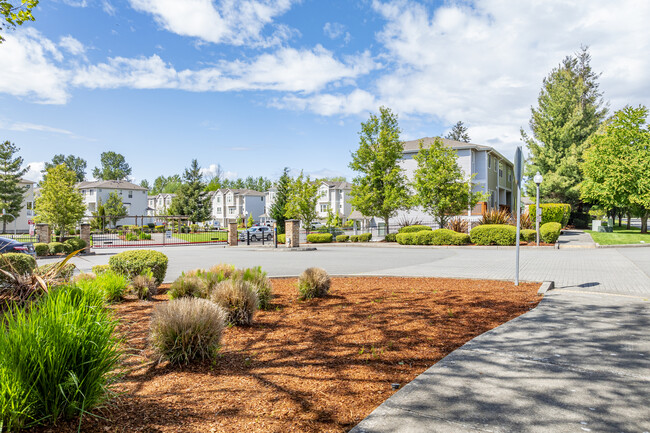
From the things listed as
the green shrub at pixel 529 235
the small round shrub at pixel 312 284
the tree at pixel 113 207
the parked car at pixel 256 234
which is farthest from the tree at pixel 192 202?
the small round shrub at pixel 312 284

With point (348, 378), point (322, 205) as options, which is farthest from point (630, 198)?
point (322, 205)

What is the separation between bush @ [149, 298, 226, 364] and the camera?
13.3ft

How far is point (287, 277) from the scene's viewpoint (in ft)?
35.8

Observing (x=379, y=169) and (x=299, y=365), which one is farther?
(x=379, y=169)

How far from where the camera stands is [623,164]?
28.8 m

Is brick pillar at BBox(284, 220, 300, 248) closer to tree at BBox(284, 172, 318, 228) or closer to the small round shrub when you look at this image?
tree at BBox(284, 172, 318, 228)

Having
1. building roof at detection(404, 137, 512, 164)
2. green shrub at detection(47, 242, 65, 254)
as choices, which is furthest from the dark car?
building roof at detection(404, 137, 512, 164)

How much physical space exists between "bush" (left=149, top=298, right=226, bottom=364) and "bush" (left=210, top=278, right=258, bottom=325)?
1.30 meters

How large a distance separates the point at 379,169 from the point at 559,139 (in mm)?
22457

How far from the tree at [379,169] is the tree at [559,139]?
1812 centimetres

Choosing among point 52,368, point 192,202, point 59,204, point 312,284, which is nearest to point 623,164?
point 312,284

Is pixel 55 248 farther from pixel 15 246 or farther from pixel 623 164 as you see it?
pixel 623 164

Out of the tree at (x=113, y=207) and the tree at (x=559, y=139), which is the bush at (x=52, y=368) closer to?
the tree at (x=559, y=139)

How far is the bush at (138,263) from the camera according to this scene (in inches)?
332
